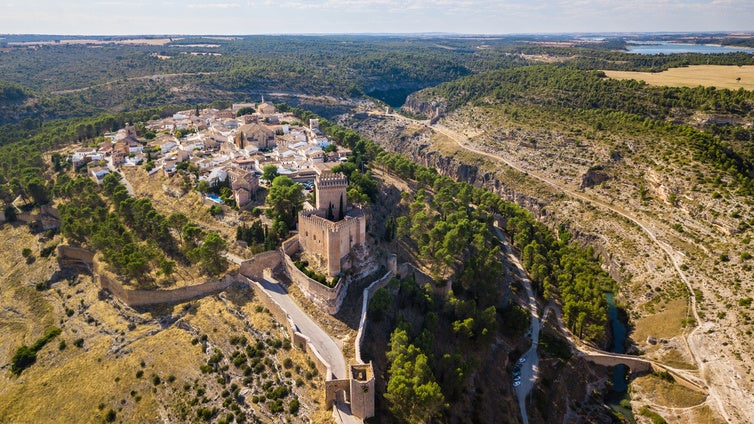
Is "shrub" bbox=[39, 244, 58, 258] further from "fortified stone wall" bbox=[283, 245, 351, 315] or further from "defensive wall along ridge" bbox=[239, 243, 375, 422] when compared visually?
"fortified stone wall" bbox=[283, 245, 351, 315]

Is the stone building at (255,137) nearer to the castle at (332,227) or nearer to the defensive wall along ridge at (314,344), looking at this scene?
the castle at (332,227)

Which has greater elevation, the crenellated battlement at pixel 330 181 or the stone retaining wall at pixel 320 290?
the crenellated battlement at pixel 330 181

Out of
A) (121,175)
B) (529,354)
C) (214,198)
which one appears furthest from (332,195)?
(121,175)

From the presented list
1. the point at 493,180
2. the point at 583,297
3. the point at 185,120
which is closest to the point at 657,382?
the point at 583,297

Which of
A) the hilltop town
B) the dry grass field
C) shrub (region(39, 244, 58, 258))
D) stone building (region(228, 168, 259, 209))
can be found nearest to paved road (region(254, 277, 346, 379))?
stone building (region(228, 168, 259, 209))

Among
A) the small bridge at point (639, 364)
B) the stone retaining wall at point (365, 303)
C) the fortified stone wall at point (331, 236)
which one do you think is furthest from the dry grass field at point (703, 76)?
the fortified stone wall at point (331, 236)
